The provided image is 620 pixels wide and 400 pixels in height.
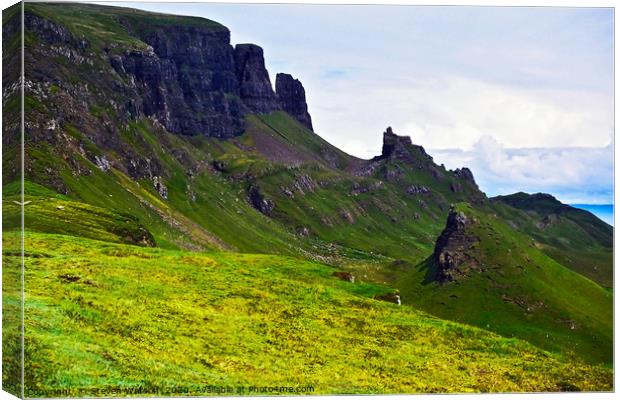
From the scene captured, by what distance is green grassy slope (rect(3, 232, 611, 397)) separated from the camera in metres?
42.0

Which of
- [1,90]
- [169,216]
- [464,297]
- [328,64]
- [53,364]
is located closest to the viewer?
[53,364]

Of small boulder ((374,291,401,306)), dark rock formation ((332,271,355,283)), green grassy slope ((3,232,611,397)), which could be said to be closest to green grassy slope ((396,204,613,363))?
dark rock formation ((332,271,355,283))

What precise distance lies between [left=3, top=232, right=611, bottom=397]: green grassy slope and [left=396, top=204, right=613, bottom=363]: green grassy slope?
65479 millimetres

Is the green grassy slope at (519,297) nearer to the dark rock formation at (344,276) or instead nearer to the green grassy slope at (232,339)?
the dark rock formation at (344,276)

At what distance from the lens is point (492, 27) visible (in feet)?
183

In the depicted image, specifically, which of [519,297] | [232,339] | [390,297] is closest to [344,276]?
[390,297]

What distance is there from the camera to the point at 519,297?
146375 millimetres

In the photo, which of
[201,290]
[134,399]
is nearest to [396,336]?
[201,290]

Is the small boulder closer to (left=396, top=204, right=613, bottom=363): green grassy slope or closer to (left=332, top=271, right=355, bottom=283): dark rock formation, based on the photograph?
(left=332, top=271, right=355, bottom=283): dark rock formation

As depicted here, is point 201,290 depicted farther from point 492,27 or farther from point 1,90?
point 492,27

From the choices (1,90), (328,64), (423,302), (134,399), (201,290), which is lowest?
(423,302)

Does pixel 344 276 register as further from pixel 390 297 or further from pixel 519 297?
pixel 519 297

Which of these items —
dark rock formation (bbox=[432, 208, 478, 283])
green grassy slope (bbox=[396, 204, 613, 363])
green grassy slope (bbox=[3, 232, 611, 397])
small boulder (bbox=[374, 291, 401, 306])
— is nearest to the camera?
green grassy slope (bbox=[3, 232, 611, 397])

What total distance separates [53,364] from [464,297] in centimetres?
12527
